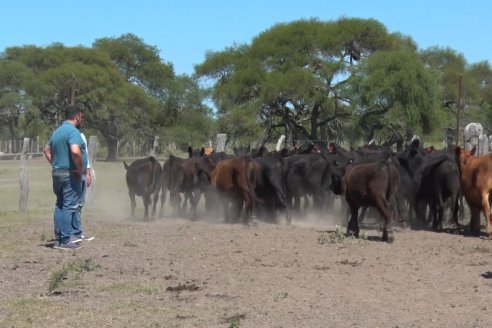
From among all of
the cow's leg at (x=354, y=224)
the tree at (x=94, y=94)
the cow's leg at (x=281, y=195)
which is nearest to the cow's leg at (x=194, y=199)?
the cow's leg at (x=281, y=195)

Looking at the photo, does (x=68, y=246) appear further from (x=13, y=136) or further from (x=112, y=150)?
(x=13, y=136)

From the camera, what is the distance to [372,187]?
470 inches

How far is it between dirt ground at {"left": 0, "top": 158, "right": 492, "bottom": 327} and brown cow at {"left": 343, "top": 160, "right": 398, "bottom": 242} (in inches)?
17.2

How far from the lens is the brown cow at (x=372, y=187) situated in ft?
38.9

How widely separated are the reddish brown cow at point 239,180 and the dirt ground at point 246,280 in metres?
1.47

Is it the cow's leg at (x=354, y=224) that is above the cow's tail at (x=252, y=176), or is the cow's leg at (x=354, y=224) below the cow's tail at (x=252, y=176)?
below

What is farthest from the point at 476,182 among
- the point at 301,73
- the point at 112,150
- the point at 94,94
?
the point at 94,94

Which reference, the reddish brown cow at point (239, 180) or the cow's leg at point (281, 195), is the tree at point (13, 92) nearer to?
the reddish brown cow at point (239, 180)

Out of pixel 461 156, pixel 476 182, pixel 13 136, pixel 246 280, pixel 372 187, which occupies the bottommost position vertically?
pixel 246 280

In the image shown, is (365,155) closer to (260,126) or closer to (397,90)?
(397,90)

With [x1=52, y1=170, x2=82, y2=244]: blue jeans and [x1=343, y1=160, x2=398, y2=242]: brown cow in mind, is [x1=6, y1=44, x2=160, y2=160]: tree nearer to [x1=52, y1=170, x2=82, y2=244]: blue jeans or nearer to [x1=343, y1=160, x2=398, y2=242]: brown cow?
[x1=343, y1=160, x2=398, y2=242]: brown cow

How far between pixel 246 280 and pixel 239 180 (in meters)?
6.18

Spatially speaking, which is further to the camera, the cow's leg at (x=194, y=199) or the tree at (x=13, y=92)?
the tree at (x=13, y=92)

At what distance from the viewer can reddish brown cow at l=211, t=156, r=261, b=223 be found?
48.1 feet
